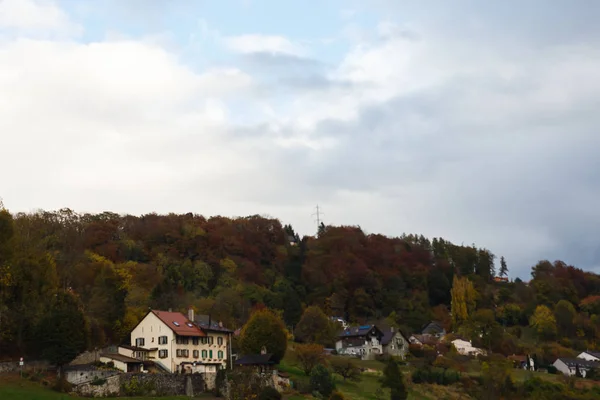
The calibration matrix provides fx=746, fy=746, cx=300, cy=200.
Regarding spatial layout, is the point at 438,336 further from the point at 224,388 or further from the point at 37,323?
the point at 37,323

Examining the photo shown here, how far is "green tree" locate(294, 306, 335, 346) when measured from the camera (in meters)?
99.6

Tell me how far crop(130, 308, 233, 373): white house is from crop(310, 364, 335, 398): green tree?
924 centimetres

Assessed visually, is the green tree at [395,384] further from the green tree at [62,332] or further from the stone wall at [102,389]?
the green tree at [62,332]

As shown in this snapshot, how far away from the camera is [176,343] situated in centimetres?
7012

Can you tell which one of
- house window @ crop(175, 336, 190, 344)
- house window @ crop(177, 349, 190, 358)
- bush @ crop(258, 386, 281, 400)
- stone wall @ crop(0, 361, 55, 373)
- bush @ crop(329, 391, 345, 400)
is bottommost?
bush @ crop(329, 391, 345, 400)

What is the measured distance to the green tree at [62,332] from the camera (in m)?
58.5

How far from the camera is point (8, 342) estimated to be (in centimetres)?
6059

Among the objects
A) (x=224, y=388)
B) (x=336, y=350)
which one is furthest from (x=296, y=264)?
(x=224, y=388)

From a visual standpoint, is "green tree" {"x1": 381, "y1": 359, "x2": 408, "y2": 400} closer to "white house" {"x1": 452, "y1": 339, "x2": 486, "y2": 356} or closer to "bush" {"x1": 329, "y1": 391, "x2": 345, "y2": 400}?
"bush" {"x1": 329, "y1": 391, "x2": 345, "y2": 400}

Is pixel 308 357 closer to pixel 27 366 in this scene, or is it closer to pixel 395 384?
pixel 395 384

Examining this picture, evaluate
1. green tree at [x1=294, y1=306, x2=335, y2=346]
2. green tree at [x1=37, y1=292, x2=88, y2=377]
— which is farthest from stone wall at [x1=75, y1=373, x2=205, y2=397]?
green tree at [x1=294, y1=306, x2=335, y2=346]

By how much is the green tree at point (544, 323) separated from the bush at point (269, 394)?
78.1 meters

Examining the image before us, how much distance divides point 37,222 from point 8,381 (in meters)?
34.9

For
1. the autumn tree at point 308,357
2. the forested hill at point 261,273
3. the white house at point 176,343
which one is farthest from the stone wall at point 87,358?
the autumn tree at point 308,357
